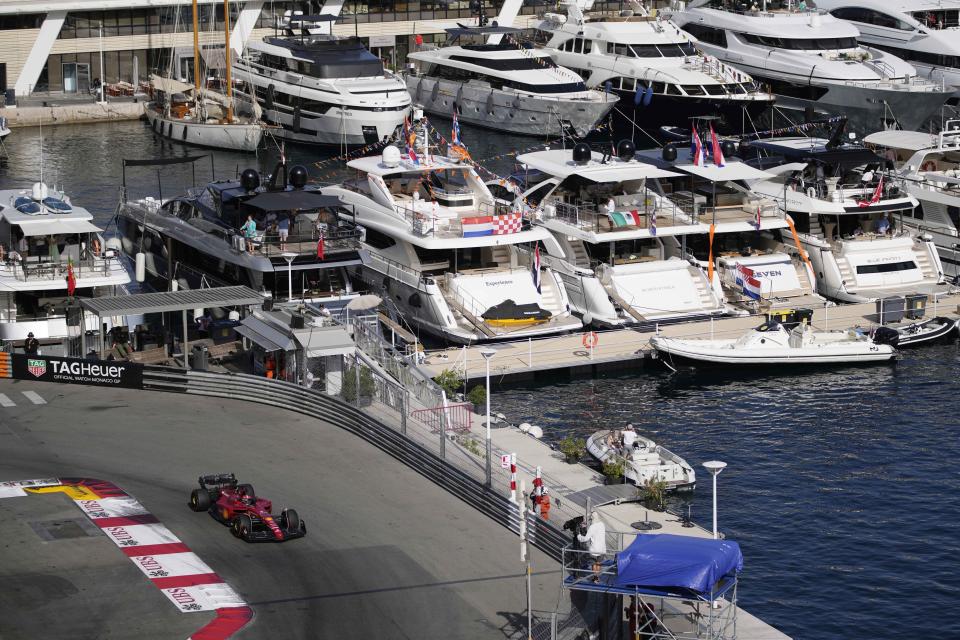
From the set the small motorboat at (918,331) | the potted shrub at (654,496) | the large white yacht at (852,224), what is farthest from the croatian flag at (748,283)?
the potted shrub at (654,496)

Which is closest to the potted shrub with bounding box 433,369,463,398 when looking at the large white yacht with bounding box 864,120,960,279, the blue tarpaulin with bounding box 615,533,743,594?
the blue tarpaulin with bounding box 615,533,743,594

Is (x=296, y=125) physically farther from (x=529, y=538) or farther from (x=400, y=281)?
(x=529, y=538)

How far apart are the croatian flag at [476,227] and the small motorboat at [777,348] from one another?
6140mm

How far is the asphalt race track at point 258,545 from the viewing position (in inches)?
1203

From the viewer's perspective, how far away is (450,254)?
53688 millimetres

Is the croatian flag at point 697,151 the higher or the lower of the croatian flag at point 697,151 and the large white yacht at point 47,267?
the higher

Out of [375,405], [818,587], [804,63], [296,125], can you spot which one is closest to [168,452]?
[375,405]

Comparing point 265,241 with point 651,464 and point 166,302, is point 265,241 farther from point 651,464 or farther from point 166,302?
point 651,464

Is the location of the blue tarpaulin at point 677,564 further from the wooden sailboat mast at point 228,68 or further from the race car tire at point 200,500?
the wooden sailboat mast at point 228,68

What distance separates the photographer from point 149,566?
32562 mm

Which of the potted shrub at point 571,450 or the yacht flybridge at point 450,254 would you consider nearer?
the potted shrub at point 571,450

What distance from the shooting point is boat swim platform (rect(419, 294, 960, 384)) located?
49406 mm

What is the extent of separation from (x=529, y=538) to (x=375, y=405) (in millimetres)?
8076

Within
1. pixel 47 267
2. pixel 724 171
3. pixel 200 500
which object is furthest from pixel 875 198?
pixel 200 500
